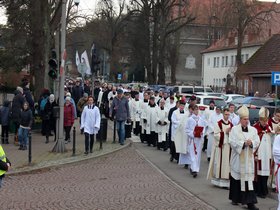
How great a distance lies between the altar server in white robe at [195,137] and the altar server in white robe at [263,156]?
2.37 m

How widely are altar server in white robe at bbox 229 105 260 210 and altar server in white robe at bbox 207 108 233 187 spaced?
137 centimetres

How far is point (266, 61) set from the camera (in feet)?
159

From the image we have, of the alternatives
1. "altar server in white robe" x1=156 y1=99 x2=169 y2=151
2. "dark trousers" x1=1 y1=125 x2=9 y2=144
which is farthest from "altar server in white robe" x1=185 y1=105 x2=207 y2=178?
"dark trousers" x1=1 y1=125 x2=9 y2=144

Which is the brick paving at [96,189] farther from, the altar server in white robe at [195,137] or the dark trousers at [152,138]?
the dark trousers at [152,138]

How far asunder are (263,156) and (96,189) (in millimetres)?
3721

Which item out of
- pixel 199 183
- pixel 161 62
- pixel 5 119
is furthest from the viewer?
pixel 161 62

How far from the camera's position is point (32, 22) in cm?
2733

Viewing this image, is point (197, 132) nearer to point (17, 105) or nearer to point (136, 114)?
point (17, 105)

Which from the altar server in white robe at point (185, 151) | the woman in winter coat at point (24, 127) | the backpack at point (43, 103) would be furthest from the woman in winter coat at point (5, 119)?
the altar server in white robe at point (185, 151)

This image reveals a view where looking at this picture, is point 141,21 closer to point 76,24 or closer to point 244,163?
point 76,24

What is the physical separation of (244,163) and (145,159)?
687cm

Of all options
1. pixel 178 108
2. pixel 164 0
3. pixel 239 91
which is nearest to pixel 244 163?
pixel 178 108

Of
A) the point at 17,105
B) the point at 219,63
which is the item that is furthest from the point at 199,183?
the point at 219,63

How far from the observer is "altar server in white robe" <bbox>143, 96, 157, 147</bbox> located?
19.4 metres
